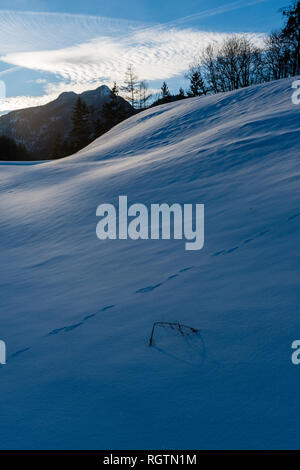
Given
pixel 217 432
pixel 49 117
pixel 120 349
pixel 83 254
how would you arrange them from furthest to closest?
1. pixel 49 117
2. pixel 83 254
3. pixel 120 349
4. pixel 217 432

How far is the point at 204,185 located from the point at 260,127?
295cm

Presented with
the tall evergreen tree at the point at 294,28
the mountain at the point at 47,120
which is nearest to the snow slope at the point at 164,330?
the tall evergreen tree at the point at 294,28

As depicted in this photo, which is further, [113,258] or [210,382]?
[113,258]

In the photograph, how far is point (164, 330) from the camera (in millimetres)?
2312

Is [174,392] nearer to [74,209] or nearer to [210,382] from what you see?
[210,382]

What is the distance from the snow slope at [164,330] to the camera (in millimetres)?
1622

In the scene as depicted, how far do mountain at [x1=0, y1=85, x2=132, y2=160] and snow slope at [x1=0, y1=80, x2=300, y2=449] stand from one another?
7457 cm

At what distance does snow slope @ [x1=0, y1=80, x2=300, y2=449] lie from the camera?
162 cm

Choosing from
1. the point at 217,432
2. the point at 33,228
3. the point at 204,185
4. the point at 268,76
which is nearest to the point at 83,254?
the point at 33,228

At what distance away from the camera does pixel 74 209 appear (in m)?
6.12

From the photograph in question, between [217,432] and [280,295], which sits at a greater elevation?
[280,295]

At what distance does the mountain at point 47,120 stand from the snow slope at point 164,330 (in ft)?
245

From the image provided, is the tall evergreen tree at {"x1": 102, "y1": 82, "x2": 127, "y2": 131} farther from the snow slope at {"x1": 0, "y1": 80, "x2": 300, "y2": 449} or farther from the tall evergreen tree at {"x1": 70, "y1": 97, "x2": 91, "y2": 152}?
the snow slope at {"x1": 0, "y1": 80, "x2": 300, "y2": 449}

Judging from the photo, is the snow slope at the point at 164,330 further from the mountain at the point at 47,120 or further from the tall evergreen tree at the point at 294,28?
the mountain at the point at 47,120
